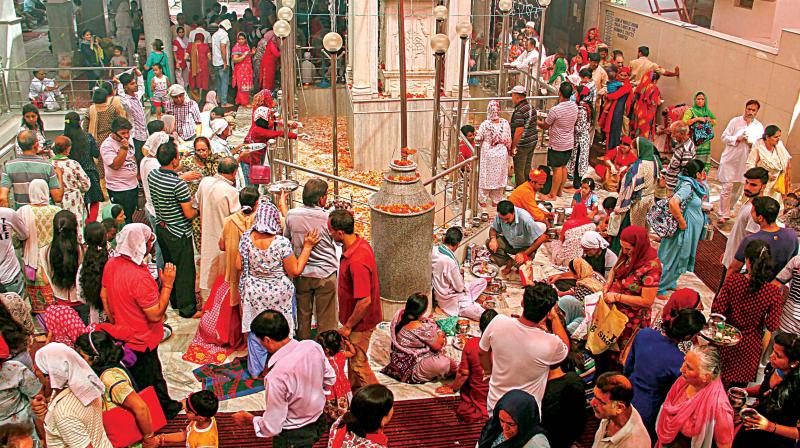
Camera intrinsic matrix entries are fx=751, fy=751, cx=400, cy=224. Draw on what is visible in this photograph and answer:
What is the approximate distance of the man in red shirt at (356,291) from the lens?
5422mm

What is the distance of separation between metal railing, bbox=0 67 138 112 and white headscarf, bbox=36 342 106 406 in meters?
8.36

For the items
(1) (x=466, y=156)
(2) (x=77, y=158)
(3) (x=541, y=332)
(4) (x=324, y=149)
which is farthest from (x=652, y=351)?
(4) (x=324, y=149)

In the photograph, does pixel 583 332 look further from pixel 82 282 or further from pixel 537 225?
pixel 82 282

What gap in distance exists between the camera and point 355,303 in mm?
5578

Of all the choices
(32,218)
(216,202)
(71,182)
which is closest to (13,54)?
(71,182)

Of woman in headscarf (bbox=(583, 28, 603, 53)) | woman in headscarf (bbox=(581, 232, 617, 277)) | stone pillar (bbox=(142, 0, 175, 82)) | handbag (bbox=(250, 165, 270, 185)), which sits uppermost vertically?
stone pillar (bbox=(142, 0, 175, 82))

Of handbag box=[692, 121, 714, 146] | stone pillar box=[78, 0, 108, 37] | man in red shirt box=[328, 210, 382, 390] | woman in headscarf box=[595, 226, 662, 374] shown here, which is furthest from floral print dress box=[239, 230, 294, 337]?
stone pillar box=[78, 0, 108, 37]

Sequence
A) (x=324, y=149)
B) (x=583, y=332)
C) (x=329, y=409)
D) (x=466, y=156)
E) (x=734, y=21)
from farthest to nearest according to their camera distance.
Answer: (x=734, y=21), (x=324, y=149), (x=466, y=156), (x=583, y=332), (x=329, y=409)

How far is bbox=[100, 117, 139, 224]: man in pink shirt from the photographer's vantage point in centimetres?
756

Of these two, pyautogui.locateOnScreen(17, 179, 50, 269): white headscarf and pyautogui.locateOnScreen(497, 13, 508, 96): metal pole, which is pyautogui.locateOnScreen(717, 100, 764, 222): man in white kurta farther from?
pyautogui.locateOnScreen(17, 179, 50, 269): white headscarf

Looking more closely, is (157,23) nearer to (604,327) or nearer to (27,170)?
(27,170)

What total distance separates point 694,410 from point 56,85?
36.8 feet

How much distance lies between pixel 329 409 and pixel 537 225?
348 cm

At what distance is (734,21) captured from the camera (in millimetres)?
15234
